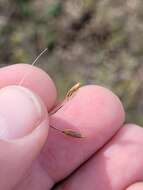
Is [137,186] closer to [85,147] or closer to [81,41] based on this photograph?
[85,147]

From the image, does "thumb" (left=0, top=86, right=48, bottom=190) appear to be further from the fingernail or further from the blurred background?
the blurred background

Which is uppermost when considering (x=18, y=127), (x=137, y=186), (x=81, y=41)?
(x=18, y=127)

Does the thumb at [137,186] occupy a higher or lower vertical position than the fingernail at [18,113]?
lower

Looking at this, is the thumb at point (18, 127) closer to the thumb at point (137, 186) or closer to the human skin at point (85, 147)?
the human skin at point (85, 147)

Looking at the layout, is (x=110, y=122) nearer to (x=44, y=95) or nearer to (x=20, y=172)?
(x=44, y=95)

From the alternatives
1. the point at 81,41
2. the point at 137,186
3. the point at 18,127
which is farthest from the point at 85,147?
the point at 81,41

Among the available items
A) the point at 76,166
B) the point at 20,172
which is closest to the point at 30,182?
the point at 76,166

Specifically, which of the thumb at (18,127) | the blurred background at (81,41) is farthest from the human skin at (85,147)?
the blurred background at (81,41)
